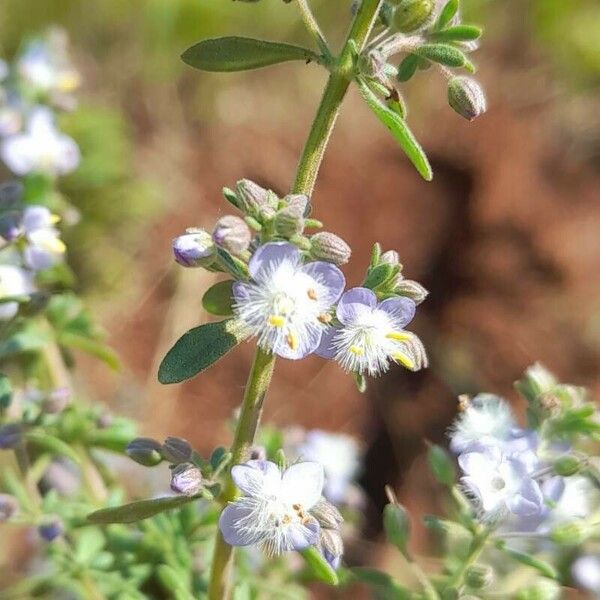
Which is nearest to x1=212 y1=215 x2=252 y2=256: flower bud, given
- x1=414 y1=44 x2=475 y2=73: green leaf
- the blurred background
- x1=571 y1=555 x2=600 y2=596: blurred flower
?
x1=414 y1=44 x2=475 y2=73: green leaf

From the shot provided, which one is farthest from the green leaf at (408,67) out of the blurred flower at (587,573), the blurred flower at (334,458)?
the blurred flower at (587,573)

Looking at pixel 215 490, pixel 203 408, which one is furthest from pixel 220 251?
pixel 203 408

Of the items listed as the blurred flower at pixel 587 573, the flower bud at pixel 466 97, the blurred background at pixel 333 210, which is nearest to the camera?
the flower bud at pixel 466 97

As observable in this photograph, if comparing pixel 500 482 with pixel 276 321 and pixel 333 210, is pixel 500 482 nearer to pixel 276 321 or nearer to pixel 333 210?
pixel 276 321

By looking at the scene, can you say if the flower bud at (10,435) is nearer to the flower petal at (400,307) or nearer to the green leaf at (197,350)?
the green leaf at (197,350)

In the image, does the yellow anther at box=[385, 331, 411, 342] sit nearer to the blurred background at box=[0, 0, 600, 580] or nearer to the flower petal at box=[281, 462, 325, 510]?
the flower petal at box=[281, 462, 325, 510]

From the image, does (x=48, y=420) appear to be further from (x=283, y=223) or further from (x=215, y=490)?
(x=283, y=223)

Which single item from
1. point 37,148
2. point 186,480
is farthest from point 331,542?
point 37,148
